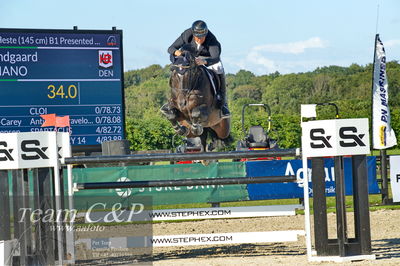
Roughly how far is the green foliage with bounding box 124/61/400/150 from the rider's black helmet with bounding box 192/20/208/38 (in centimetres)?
1769

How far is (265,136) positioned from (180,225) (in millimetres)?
3450

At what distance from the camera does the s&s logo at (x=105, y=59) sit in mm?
13359

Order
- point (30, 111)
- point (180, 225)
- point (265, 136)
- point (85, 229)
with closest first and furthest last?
point (85, 229)
point (180, 225)
point (30, 111)
point (265, 136)

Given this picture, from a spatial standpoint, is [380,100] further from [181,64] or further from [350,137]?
[350,137]

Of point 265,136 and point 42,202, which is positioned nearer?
point 42,202

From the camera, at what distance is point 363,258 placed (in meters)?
6.84

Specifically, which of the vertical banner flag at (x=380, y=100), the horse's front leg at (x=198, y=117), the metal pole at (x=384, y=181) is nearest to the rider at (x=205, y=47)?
the horse's front leg at (x=198, y=117)

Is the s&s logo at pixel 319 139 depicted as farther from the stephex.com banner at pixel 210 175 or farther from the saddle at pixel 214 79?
the stephex.com banner at pixel 210 175

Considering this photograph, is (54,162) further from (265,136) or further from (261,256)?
(265,136)

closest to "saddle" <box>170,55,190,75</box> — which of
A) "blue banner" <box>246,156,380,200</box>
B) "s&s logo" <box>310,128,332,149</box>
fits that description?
"s&s logo" <box>310,128,332,149</box>

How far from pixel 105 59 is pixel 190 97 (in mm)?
5128

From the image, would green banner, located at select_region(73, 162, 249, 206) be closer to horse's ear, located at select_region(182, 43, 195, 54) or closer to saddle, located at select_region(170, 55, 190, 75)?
horse's ear, located at select_region(182, 43, 195, 54)

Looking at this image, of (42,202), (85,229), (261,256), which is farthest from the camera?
(85,229)

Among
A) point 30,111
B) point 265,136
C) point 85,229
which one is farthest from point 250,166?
point 85,229
